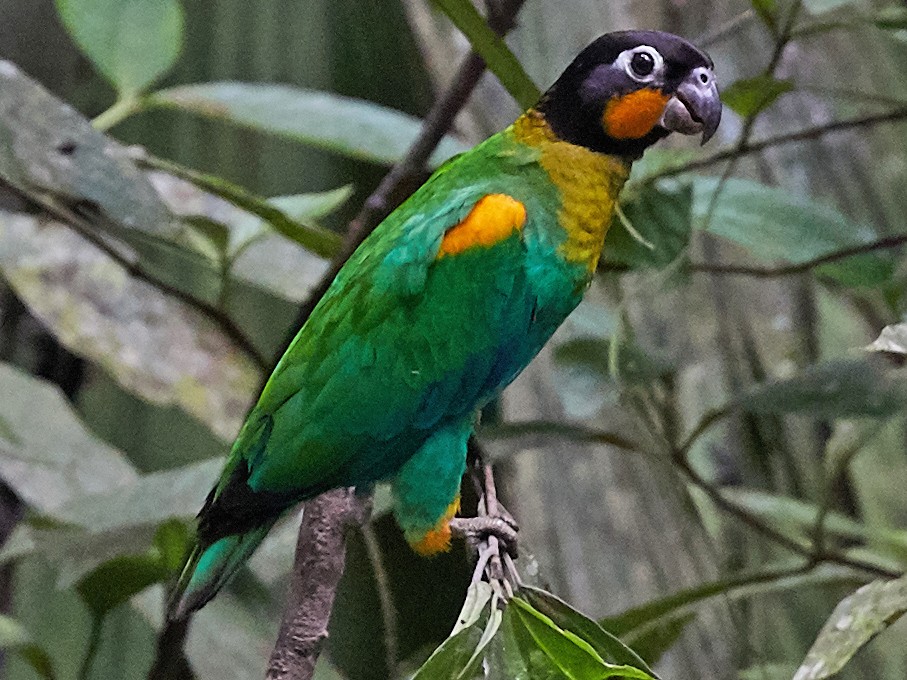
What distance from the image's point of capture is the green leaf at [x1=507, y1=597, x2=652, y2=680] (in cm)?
45

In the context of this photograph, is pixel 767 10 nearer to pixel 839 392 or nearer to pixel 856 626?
pixel 839 392

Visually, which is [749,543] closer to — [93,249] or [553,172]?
[553,172]

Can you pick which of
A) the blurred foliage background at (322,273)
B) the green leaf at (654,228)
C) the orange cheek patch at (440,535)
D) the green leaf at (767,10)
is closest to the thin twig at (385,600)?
the blurred foliage background at (322,273)

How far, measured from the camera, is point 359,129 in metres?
1.06

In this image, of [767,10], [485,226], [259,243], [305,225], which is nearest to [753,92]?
[767,10]

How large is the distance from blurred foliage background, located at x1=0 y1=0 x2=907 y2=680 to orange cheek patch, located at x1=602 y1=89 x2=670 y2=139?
168 millimetres

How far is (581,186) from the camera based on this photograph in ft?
2.68

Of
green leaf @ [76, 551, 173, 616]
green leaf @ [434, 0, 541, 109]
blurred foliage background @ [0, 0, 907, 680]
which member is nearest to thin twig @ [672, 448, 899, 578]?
blurred foliage background @ [0, 0, 907, 680]

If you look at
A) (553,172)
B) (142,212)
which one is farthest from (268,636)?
(553,172)

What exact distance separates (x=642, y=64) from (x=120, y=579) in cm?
63

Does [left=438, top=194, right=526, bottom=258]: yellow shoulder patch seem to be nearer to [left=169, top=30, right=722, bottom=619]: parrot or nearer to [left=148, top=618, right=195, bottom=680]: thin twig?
[left=169, top=30, right=722, bottom=619]: parrot

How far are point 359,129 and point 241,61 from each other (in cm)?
76

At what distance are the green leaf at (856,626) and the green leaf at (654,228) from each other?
0.40 meters

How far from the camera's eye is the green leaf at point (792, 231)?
101cm
